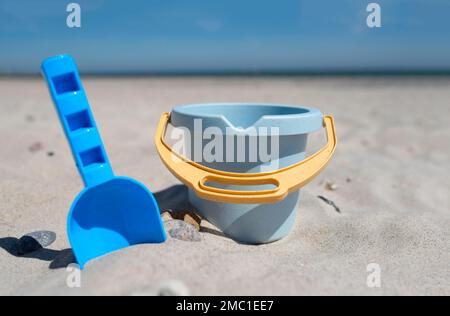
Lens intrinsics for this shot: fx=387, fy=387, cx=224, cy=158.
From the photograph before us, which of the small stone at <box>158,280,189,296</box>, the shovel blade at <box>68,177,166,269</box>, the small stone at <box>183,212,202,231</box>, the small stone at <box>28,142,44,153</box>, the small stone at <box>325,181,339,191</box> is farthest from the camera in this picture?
the small stone at <box>28,142,44,153</box>

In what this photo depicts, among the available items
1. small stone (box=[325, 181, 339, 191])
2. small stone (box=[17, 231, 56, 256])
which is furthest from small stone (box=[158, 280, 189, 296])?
small stone (box=[325, 181, 339, 191])

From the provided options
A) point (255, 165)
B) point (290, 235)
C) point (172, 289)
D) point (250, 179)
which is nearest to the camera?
point (172, 289)

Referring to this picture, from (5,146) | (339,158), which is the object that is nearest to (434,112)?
(339,158)

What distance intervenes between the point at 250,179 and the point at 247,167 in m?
0.12

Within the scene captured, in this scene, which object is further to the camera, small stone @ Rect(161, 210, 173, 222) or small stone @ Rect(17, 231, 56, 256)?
small stone @ Rect(161, 210, 173, 222)

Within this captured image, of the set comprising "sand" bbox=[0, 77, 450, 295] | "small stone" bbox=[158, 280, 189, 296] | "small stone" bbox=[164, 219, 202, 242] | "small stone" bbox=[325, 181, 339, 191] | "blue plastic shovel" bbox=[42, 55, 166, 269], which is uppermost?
"blue plastic shovel" bbox=[42, 55, 166, 269]

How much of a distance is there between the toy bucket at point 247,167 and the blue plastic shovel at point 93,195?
184 mm

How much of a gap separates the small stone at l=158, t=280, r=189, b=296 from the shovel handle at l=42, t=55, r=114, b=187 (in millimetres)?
384

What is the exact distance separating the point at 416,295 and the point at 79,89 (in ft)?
3.55

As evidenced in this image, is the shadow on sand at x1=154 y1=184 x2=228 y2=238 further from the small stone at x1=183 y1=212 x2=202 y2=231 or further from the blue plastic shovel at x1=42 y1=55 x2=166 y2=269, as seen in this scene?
the blue plastic shovel at x1=42 y1=55 x2=166 y2=269

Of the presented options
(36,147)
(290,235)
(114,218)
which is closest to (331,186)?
(290,235)

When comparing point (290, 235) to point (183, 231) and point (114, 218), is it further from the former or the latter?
point (114, 218)

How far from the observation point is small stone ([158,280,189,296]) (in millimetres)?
935

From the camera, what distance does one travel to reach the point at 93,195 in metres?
1.18
